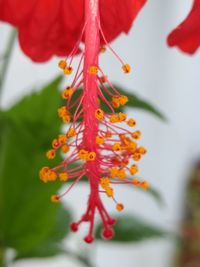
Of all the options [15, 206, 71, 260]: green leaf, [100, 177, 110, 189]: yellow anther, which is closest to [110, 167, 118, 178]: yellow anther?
[100, 177, 110, 189]: yellow anther

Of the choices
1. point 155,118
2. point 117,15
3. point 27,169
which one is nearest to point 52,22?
point 117,15

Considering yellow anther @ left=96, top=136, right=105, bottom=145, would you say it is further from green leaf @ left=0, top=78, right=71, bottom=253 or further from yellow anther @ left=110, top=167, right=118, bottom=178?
green leaf @ left=0, top=78, right=71, bottom=253

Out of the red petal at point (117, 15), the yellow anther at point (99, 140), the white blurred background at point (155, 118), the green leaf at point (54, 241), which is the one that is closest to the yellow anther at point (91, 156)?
the yellow anther at point (99, 140)

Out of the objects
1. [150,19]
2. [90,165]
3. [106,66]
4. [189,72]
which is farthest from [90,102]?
[189,72]

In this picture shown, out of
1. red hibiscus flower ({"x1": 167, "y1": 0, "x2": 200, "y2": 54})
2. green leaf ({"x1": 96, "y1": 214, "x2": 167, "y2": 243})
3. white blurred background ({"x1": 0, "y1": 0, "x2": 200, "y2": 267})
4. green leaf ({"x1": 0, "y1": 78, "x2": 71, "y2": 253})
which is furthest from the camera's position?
white blurred background ({"x1": 0, "y1": 0, "x2": 200, "y2": 267})

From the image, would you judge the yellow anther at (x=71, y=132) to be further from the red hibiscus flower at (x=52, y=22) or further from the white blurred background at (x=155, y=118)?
the white blurred background at (x=155, y=118)

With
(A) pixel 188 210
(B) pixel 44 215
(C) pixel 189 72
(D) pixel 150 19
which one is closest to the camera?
(B) pixel 44 215

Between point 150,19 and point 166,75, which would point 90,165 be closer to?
point 150,19
